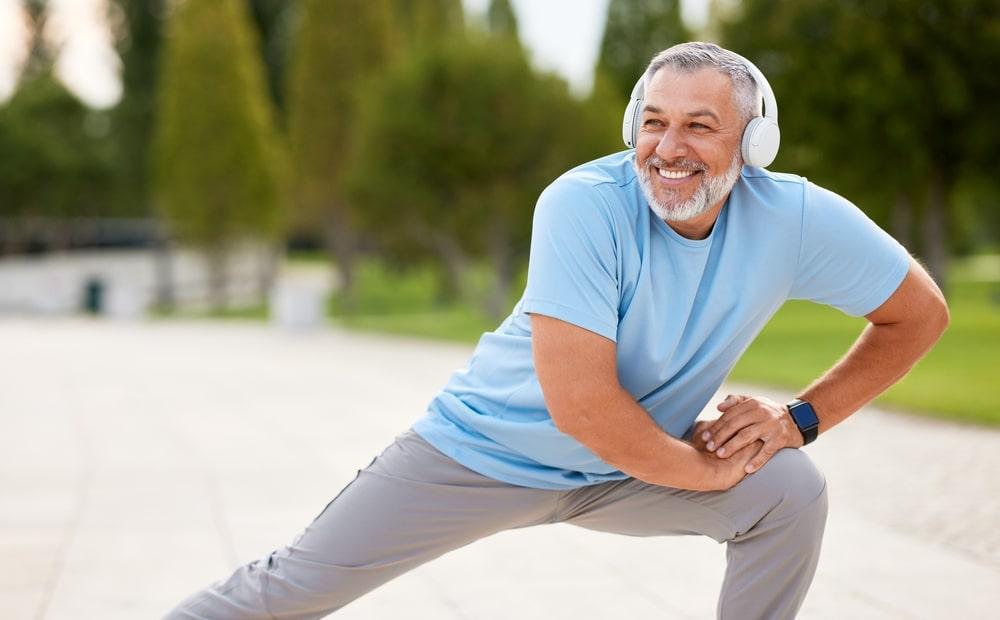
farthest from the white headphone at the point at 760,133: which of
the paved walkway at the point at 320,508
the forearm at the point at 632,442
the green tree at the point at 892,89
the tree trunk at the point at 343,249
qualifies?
the tree trunk at the point at 343,249

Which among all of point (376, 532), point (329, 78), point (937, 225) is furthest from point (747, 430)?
point (329, 78)

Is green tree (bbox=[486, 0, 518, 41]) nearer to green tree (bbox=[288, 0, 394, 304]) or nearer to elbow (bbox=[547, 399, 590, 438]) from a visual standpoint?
green tree (bbox=[288, 0, 394, 304])

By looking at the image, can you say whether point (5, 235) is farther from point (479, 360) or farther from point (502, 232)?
point (479, 360)

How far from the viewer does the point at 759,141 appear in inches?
98.6

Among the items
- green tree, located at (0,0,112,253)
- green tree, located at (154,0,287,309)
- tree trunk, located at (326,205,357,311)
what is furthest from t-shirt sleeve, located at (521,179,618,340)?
green tree, located at (0,0,112,253)

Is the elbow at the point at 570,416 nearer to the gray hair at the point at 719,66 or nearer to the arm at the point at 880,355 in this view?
the arm at the point at 880,355

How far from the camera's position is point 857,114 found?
23.7 metres

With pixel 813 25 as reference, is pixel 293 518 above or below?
below

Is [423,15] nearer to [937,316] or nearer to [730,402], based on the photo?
[937,316]

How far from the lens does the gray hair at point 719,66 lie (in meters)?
2.46

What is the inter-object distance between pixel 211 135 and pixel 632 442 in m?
28.8

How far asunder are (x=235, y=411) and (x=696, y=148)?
748cm

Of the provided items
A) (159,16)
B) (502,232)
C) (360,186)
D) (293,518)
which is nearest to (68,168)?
(159,16)

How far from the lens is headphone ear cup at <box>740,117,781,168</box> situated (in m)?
2.50
